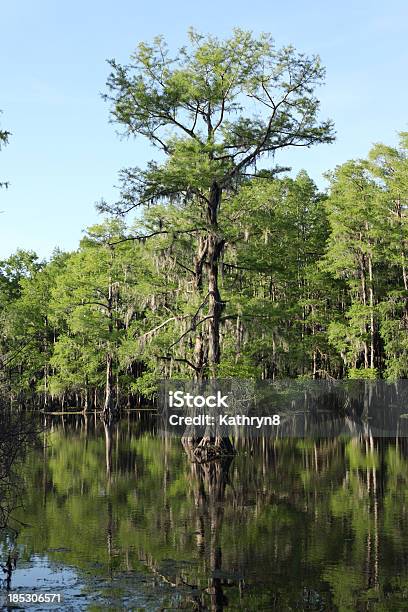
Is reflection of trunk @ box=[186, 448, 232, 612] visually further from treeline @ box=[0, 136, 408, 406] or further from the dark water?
treeline @ box=[0, 136, 408, 406]

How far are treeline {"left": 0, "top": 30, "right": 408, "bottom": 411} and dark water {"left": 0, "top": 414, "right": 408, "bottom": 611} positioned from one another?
12.4 ft

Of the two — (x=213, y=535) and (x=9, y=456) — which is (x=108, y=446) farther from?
(x=9, y=456)

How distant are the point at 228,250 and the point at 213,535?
1867cm

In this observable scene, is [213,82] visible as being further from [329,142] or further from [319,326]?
[319,326]

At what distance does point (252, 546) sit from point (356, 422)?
1481 inches

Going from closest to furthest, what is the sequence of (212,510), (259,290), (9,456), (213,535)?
(9,456), (213,535), (212,510), (259,290)

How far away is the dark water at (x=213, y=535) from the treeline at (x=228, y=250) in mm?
3775

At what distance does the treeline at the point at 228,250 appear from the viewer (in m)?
30.3

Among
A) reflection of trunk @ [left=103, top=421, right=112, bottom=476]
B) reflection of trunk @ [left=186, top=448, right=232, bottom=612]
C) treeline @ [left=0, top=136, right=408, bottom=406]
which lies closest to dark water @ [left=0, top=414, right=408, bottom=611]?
reflection of trunk @ [left=186, top=448, right=232, bottom=612]

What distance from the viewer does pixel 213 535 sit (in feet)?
Answer: 49.1

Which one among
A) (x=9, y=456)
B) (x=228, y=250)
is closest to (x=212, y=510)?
(x=9, y=456)

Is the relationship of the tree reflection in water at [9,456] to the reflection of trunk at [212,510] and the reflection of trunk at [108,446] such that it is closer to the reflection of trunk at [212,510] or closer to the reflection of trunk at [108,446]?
the reflection of trunk at [212,510]

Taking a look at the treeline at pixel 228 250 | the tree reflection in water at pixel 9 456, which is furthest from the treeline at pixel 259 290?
the tree reflection in water at pixel 9 456

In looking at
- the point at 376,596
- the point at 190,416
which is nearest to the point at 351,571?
the point at 376,596
